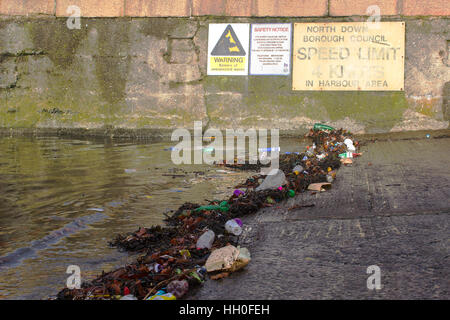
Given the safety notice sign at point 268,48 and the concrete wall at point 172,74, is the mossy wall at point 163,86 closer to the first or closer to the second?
the concrete wall at point 172,74

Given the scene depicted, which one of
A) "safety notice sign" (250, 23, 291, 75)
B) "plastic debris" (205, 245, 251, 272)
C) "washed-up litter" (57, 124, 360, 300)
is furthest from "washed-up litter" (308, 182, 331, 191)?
"safety notice sign" (250, 23, 291, 75)

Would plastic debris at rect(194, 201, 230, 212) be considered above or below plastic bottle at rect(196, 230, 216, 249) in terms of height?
above

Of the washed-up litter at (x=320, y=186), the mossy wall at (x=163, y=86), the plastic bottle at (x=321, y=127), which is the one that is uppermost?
the mossy wall at (x=163, y=86)

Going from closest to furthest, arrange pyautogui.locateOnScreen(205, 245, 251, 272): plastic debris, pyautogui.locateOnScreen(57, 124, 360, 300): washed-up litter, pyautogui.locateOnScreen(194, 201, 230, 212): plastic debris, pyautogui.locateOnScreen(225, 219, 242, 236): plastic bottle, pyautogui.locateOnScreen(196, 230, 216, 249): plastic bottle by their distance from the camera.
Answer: pyautogui.locateOnScreen(57, 124, 360, 300): washed-up litter → pyautogui.locateOnScreen(205, 245, 251, 272): plastic debris → pyautogui.locateOnScreen(196, 230, 216, 249): plastic bottle → pyautogui.locateOnScreen(225, 219, 242, 236): plastic bottle → pyautogui.locateOnScreen(194, 201, 230, 212): plastic debris

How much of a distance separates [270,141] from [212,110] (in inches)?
52.8

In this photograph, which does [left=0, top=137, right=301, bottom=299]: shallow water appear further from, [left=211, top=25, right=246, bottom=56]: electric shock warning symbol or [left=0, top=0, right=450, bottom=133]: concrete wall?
[left=211, top=25, right=246, bottom=56]: electric shock warning symbol

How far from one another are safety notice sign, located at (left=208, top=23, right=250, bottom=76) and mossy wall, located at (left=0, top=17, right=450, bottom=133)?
0.12m

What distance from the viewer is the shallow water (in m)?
2.87

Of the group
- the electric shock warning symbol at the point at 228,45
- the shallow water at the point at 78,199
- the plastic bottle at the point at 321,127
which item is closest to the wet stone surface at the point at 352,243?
the shallow water at the point at 78,199

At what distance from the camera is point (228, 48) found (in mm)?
8695

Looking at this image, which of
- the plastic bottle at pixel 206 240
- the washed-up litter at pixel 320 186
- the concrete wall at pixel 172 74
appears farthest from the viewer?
the concrete wall at pixel 172 74

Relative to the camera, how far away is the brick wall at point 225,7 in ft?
27.2

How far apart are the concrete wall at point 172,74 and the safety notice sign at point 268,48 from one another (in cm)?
14
